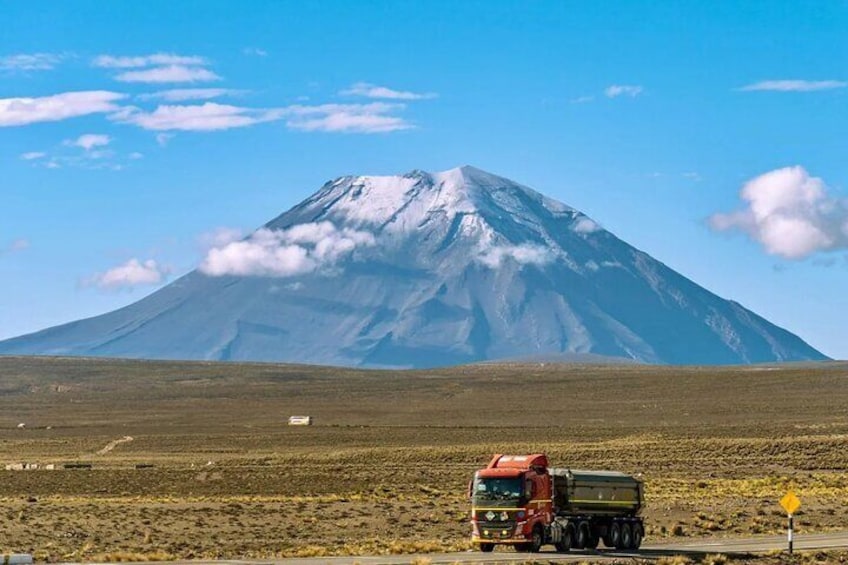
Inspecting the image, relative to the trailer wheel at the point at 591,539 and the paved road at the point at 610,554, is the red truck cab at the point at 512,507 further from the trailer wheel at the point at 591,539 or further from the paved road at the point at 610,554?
the trailer wheel at the point at 591,539

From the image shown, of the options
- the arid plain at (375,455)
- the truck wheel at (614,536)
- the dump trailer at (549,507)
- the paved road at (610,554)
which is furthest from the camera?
the arid plain at (375,455)

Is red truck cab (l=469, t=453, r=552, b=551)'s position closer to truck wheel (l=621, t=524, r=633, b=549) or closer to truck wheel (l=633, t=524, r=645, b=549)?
truck wheel (l=621, t=524, r=633, b=549)

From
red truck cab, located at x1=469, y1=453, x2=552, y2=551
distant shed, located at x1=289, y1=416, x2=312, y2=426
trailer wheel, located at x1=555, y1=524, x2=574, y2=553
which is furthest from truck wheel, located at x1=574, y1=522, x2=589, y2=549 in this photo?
distant shed, located at x1=289, y1=416, x2=312, y2=426

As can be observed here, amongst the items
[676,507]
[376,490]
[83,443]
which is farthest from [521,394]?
[676,507]

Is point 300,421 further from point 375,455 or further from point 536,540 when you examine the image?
point 536,540

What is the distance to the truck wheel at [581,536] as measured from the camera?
4312 cm

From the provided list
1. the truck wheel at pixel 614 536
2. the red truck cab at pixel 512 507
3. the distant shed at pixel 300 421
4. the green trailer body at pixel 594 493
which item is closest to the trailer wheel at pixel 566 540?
the green trailer body at pixel 594 493

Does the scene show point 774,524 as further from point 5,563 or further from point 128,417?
point 128,417

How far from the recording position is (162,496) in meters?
62.0

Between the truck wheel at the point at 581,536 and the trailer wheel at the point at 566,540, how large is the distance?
1.07 ft

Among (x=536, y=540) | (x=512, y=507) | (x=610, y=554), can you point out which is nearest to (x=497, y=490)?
(x=512, y=507)

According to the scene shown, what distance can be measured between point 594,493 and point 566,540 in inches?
71.7

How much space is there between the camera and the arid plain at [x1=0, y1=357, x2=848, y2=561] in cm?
4838

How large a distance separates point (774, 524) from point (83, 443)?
65.0m
